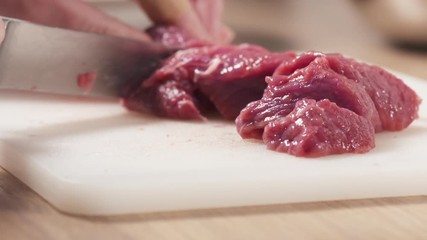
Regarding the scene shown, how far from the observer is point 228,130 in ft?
7.30

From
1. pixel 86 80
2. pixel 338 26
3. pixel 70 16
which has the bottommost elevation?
pixel 338 26

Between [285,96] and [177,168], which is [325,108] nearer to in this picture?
[285,96]

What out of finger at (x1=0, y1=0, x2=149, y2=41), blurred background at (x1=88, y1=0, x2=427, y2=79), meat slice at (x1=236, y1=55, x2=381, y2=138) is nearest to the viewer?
meat slice at (x1=236, y1=55, x2=381, y2=138)

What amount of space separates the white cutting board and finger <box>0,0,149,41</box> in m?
0.42

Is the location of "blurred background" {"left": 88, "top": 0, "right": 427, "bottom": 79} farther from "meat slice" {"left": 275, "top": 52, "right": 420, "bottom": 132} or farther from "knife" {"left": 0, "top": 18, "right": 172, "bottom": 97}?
"knife" {"left": 0, "top": 18, "right": 172, "bottom": 97}

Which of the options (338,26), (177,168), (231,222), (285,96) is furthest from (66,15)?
(338,26)

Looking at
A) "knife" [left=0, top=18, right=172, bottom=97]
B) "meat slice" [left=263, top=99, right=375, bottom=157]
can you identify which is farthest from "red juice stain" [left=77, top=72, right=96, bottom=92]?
"meat slice" [left=263, top=99, right=375, bottom=157]

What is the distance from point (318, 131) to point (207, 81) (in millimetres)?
481

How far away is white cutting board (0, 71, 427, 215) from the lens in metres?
1.73

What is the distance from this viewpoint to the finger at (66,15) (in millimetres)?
2551

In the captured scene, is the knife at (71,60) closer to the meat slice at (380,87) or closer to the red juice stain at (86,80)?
the red juice stain at (86,80)

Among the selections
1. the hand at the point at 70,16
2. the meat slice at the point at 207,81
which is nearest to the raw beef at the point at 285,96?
the meat slice at the point at 207,81

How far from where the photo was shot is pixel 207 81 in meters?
2.37

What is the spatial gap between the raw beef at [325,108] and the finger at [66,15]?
0.63m
